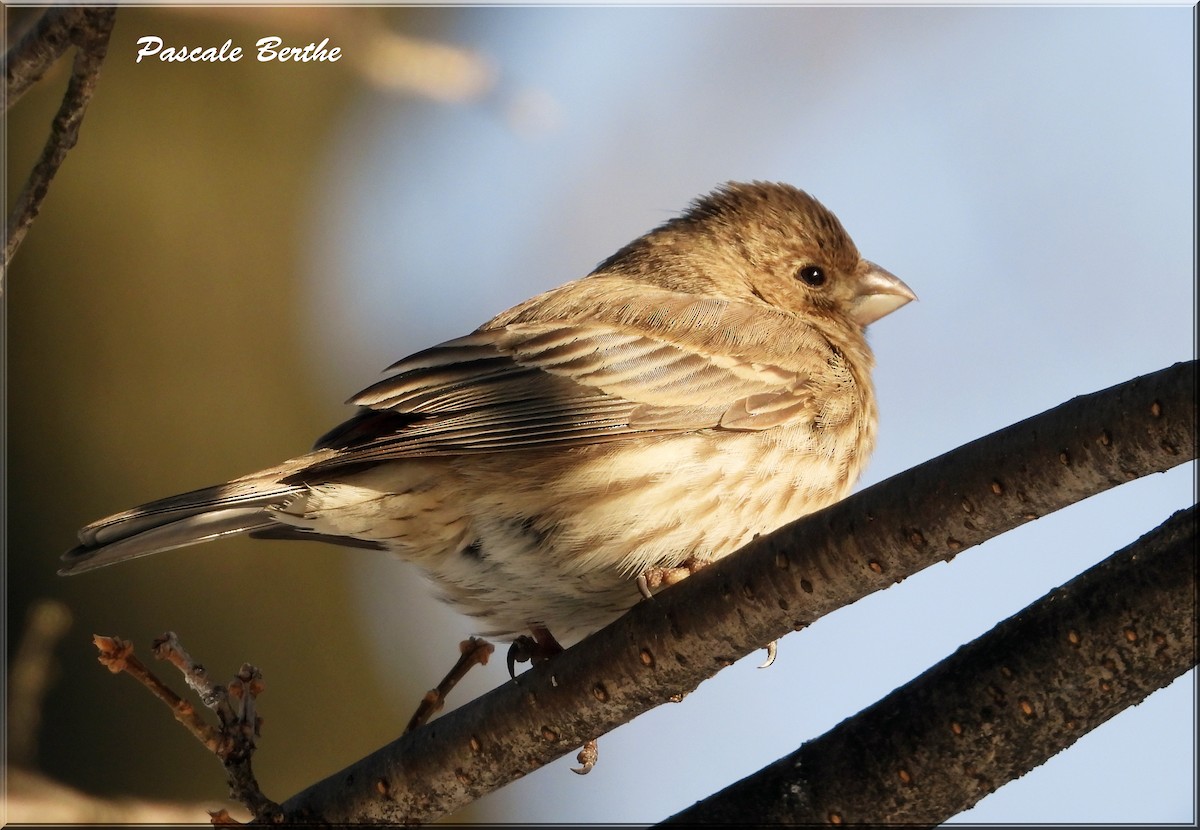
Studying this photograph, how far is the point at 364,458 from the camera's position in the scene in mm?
3709

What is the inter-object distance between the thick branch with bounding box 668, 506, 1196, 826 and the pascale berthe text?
12.6ft

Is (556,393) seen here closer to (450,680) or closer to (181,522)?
(450,680)

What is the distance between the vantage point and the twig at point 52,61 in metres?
2.72

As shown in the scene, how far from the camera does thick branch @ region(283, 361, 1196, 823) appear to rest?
242cm

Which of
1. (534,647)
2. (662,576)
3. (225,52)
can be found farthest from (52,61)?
(225,52)

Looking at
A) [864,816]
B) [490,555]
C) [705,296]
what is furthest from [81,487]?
[864,816]

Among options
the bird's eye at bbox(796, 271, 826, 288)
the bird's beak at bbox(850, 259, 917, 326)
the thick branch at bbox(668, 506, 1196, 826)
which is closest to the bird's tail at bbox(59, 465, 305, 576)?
the thick branch at bbox(668, 506, 1196, 826)

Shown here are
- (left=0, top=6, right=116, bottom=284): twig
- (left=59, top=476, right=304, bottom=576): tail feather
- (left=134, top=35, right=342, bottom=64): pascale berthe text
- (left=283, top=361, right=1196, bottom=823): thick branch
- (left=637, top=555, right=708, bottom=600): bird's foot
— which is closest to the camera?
(left=283, top=361, right=1196, bottom=823): thick branch

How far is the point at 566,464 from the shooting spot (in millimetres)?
3879

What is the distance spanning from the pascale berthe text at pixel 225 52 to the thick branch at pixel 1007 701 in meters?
3.85

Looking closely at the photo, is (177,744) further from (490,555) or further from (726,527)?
(726,527)

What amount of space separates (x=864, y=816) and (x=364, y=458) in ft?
5.72

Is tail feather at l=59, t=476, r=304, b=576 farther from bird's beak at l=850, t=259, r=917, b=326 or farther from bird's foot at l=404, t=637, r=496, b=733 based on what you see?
bird's beak at l=850, t=259, r=917, b=326

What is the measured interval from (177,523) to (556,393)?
122 cm
